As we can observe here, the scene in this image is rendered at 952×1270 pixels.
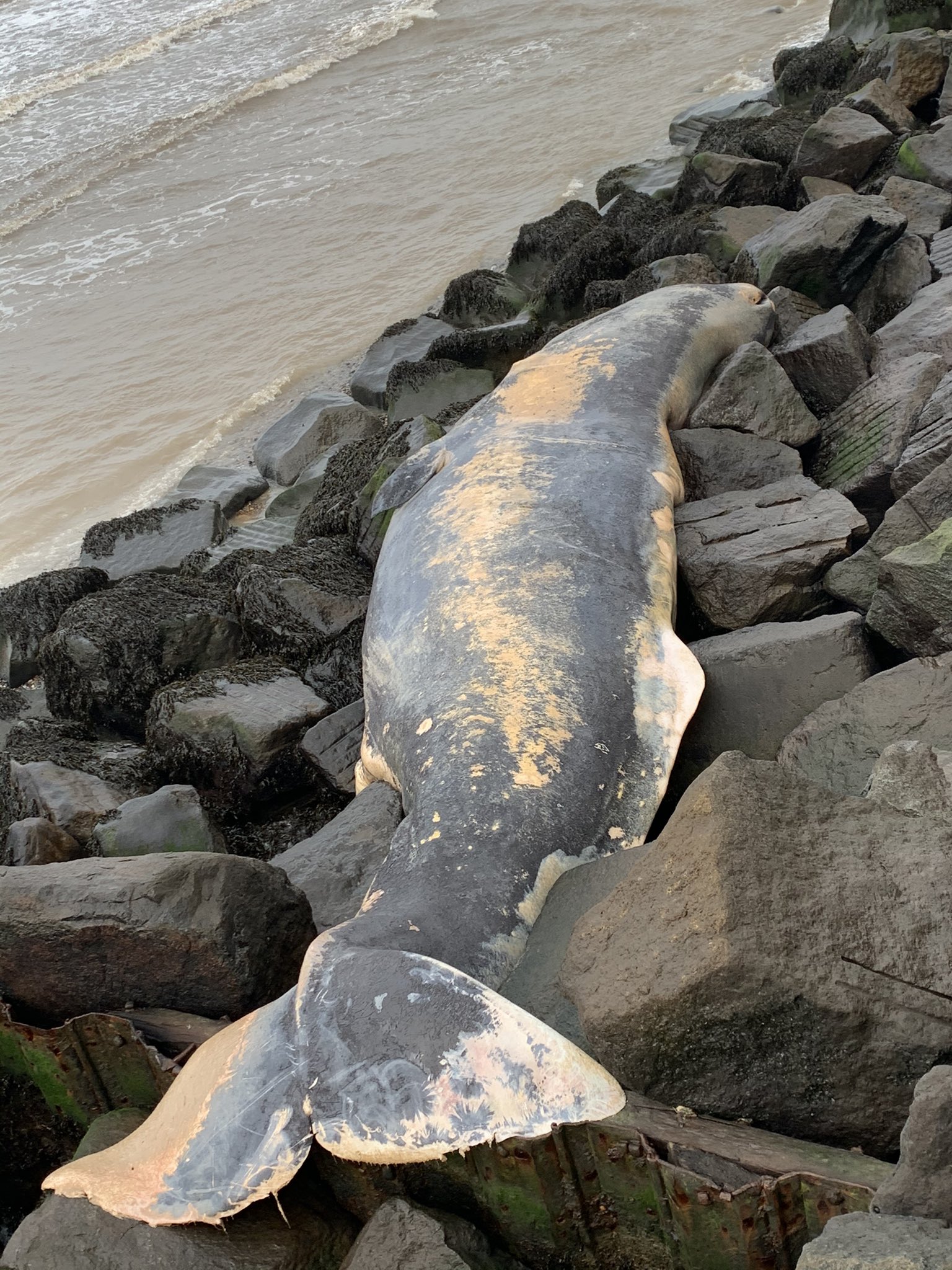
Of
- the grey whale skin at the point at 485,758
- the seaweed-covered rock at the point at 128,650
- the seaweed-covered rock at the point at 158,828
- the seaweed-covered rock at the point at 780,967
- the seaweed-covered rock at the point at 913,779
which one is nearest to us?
the seaweed-covered rock at the point at 780,967

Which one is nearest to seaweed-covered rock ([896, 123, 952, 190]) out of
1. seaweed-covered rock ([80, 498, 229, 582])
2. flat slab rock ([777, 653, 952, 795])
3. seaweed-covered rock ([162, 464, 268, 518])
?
seaweed-covered rock ([162, 464, 268, 518])

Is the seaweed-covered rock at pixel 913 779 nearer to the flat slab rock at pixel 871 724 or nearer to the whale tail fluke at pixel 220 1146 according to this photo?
the flat slab rock at pixel 871 724

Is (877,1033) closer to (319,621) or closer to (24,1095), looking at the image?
(24,1095)

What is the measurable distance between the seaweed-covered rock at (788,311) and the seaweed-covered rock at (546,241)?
2421 millimetres

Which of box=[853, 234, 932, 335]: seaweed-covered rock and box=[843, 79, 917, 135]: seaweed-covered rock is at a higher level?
box=[843, 79, 917, 135]: seaweed-covered rock

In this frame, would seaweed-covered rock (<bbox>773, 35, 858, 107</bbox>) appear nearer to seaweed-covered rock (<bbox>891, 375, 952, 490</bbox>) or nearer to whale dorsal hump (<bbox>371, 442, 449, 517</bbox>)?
seaweed-covered rock (<bbox>891, 375, 952, 490</bbox>)

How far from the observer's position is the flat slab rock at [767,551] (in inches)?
155

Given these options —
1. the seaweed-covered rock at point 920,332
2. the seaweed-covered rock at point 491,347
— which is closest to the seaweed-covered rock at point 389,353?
the seaweed-covered rock at point 491,347

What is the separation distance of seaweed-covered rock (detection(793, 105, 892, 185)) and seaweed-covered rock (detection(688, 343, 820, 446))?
106 inches

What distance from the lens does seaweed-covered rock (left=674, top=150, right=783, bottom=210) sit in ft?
24.2

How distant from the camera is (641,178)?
29.3 feet

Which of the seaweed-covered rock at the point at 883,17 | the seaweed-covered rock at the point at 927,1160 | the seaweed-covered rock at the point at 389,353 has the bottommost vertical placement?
the seaweed-covered rock at the point at 927,1160

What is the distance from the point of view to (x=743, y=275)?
609 cm

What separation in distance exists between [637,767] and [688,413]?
2253mm
